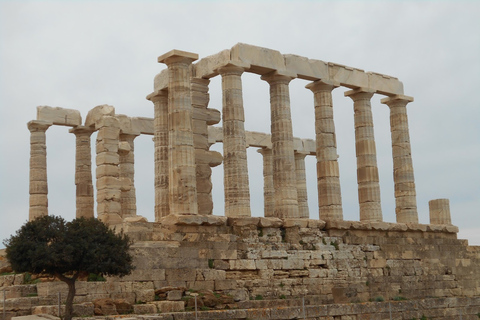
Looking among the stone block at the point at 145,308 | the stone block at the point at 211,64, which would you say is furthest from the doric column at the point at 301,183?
the stone block at the point at 145,308

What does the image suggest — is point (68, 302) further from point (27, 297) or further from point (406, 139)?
point (406, 139)

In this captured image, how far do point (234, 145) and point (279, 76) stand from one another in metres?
4.00

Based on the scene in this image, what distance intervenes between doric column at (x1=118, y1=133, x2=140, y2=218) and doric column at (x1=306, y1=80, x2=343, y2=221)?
32.8ft

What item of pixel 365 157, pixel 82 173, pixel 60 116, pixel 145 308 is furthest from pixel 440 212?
pixel 145 308

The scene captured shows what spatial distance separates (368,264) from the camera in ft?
118

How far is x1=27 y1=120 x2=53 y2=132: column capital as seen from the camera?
129 feet

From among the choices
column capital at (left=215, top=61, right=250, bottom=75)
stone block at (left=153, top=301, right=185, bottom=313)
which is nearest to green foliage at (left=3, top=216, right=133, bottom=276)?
stone block at (left=153, top=301, right=185, bottom=313)

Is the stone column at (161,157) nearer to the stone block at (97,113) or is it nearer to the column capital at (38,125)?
the stone block at (97,113)

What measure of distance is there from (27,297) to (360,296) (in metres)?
14.4

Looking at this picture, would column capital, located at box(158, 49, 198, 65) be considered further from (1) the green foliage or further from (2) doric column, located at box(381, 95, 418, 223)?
(2) doric column, located at box(381, 95, 418, 223)

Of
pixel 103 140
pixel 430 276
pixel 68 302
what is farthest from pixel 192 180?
pixel 430 276

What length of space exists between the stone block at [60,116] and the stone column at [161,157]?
5.67 meters

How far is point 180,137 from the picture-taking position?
105 feet

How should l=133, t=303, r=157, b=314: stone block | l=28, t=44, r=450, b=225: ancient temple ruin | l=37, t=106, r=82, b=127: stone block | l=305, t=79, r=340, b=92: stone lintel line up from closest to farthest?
l=133, t=303, r=157, b=314: stone block → l=28, t=44, r=450, b=225: ancient temple ruin → l=305, t=79, r=340, b=92: stone lintel → l=37, t=106, r=82, b=127: stone block
